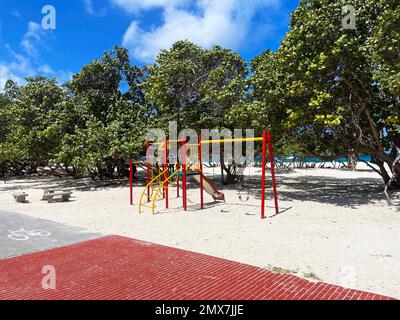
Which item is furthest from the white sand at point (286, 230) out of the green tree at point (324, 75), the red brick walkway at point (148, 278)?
the green tree at point (324, 75)

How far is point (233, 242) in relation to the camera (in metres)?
6.68

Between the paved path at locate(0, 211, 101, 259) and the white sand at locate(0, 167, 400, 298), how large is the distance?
59 cm

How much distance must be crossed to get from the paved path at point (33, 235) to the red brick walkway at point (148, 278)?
49cm

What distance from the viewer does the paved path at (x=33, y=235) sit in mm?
6203

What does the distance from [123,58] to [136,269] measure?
59.1 feet

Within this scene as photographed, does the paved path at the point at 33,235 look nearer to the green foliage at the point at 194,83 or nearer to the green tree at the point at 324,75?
the green tree at the point at 324,75

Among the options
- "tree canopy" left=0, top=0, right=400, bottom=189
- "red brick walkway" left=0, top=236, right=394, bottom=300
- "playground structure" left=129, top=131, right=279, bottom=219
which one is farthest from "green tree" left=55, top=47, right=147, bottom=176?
"red brick walkway" left=0, top=236, right=394, bottom=300

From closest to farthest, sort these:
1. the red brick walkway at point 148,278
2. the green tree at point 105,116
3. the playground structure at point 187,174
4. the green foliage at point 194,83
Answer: the red brick walkway at point 148,278 → the playground structure at point 187,174 → the green foliage at point 194,83 → the green tree at point 105,116

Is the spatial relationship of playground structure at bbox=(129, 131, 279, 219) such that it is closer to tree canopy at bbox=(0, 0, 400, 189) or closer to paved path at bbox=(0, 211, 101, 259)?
tree canopy at bbox=(0, 0, 400, 189)

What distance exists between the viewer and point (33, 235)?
7.27 metres

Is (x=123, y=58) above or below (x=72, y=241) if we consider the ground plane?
above

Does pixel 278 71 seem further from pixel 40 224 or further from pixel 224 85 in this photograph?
pixel 40 224

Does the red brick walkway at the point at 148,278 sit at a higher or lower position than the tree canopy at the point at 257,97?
lower
